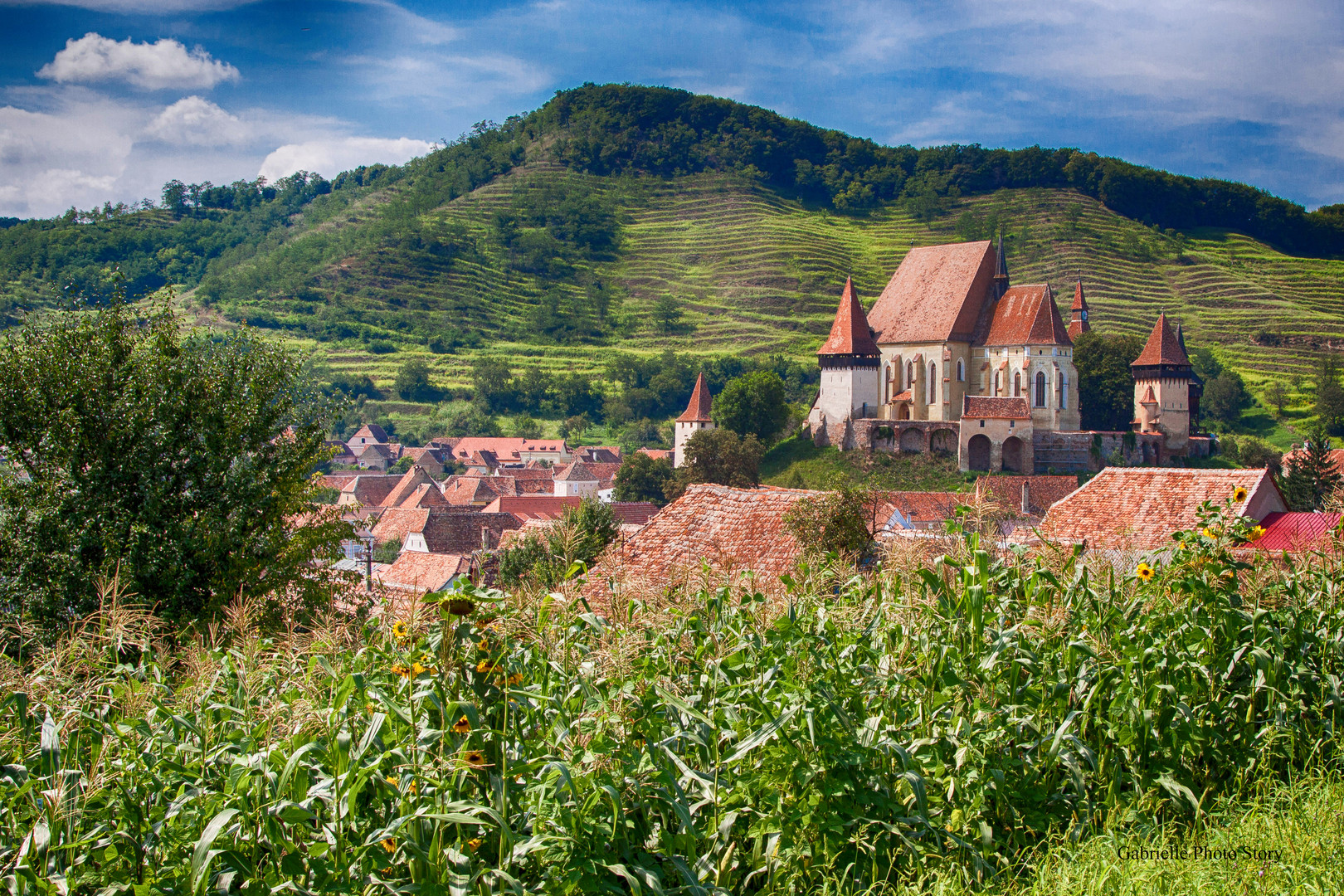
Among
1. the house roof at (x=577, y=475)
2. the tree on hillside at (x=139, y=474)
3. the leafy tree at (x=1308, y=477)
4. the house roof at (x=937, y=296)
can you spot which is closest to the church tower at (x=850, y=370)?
the house roof at (x=937, y=296)

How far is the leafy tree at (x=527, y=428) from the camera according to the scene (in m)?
106

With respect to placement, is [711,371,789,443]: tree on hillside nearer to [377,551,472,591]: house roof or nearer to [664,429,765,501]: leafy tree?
[664,429,765,501]: leafy tree

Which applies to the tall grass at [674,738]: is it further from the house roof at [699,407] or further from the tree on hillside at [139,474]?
Answer: the house roof at [699,407]

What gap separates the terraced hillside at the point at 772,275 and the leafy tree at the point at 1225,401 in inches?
432

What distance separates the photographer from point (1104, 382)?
2500 inches

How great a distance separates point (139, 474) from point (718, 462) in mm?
43328

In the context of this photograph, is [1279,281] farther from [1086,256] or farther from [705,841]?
[705,841]

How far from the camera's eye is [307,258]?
15525 cm

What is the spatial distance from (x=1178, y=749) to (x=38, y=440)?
13862 mm

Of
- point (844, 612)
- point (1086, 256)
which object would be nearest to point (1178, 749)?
point (844, 612)

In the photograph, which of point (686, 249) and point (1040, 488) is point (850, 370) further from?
point (686, 249)

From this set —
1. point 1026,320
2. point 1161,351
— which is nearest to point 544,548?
point 1026,320

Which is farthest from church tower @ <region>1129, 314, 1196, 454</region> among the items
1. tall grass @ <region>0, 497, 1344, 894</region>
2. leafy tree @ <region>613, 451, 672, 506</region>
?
tall grass @ <region>0, 497, 1344, 894</region>

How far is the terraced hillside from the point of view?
109 meters
